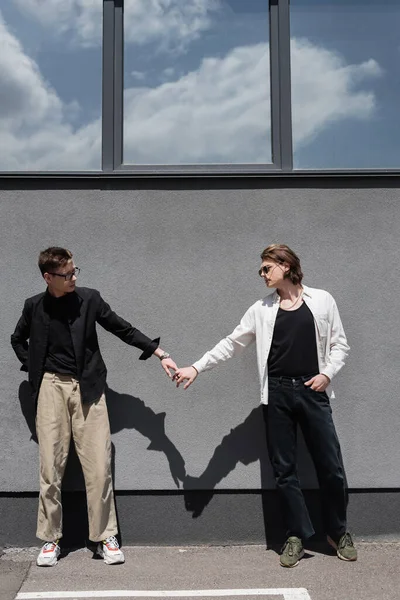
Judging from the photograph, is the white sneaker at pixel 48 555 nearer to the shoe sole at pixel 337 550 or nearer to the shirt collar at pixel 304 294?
the shoe sole at pixel 337 550

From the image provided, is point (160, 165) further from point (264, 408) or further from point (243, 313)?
point (264, 408)

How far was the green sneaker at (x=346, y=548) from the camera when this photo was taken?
168 inches

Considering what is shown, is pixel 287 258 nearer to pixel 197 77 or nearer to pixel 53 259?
pixel 53 259

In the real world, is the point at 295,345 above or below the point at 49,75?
below

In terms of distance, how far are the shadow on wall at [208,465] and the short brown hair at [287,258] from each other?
0.98m

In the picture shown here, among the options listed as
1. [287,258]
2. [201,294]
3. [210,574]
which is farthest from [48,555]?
[287,258]

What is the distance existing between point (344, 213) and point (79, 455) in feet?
7.86

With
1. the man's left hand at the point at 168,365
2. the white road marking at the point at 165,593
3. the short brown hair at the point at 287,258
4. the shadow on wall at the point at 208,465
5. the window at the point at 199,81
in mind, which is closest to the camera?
the white road marking at the point at 165,593

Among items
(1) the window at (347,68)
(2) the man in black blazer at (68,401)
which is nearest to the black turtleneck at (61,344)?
(2) the man in black blazer at (68,401)

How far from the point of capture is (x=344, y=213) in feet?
15.5

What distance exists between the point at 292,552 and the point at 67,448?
1.54m

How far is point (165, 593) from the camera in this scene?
3863 millimetres

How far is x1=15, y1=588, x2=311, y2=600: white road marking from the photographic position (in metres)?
3.80

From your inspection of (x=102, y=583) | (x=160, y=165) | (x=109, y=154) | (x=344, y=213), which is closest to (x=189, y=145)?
(x=160, y=165)
